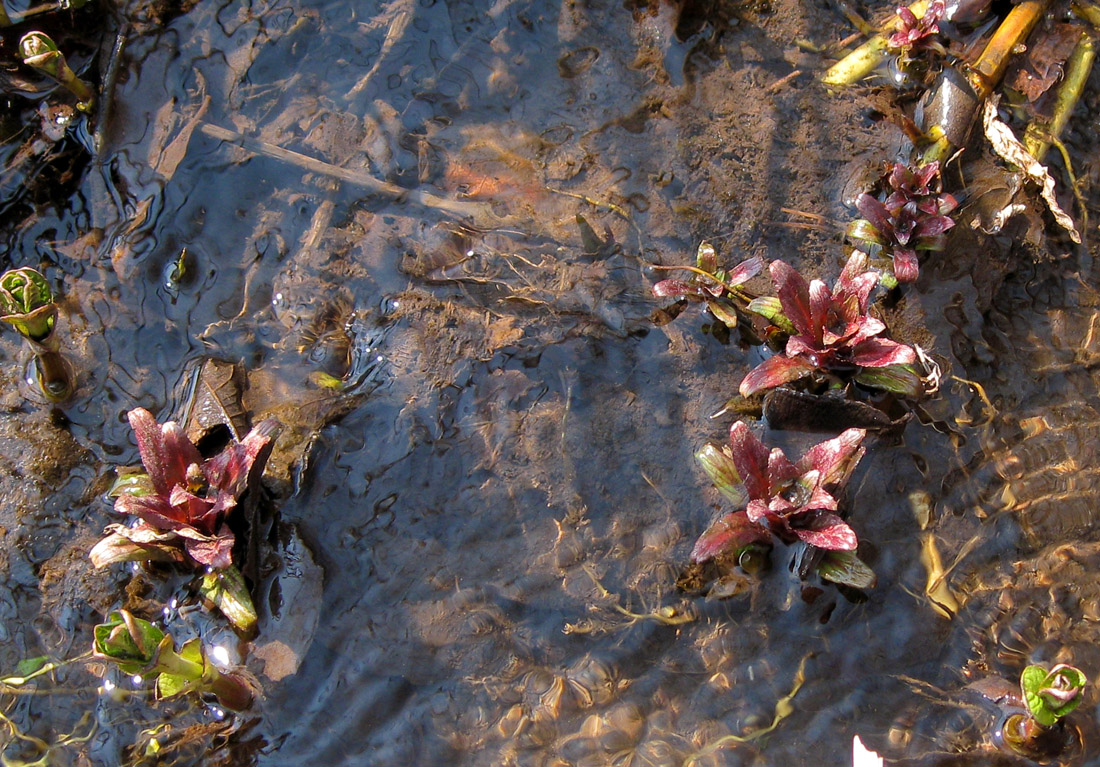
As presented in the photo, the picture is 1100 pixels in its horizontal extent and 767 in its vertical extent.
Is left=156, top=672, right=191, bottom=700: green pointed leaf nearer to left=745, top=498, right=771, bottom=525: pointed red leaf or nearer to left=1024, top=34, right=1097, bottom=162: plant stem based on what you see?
left=745, top=498, right=771, bottom=525: pointed red leaf

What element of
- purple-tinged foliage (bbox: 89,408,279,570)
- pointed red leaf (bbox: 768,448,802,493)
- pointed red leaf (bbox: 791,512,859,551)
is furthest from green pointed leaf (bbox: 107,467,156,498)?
pointed red leaf (bbox: 791,512,859,551)

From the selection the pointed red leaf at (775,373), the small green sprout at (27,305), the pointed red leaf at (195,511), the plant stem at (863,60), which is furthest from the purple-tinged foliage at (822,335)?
the small green sprout at (27,305)

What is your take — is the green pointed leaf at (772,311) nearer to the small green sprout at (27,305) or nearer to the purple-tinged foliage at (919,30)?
the purple-tinged foliage at (919,30)

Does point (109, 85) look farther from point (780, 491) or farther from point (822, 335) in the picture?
point (780, 491)

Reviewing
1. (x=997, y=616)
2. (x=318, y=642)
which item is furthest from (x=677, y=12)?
(x=318, y=642)

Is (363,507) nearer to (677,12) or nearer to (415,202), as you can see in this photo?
(415,202)

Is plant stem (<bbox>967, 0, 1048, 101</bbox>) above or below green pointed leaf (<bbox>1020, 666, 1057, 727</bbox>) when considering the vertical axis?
above
